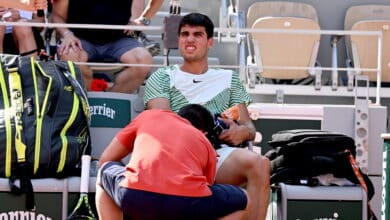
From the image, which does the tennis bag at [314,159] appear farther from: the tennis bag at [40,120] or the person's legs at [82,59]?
the person's legs at [82,59]

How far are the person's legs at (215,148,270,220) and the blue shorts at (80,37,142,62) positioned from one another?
165 centimetres

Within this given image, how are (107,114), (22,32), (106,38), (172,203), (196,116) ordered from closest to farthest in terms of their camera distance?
(172,203) < (196,116) < (107,114) < (22,32) < (106,38)

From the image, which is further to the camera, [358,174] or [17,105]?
[358,174]

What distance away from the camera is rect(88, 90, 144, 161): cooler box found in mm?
5711

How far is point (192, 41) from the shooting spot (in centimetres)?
562

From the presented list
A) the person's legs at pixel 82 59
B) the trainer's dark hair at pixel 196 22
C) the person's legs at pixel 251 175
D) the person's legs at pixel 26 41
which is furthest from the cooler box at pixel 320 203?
the person's legs at pixel 26 41

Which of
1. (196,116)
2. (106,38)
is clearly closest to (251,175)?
(196,116)

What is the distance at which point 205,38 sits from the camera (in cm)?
566

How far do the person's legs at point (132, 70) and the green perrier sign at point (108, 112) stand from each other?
447 millimetres

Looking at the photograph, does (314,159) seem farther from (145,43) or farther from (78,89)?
(145,43)

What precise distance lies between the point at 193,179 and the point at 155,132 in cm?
33

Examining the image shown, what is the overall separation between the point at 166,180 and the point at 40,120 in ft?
3.30

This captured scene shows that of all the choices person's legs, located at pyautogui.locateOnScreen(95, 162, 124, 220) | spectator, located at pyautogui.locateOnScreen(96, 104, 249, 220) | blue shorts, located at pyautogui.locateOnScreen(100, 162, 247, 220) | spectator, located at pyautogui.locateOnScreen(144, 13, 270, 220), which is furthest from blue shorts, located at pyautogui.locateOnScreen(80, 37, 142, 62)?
Answer: blue shorts, located at pyautogui.locateOnScreen(100, 162, 247, 220)

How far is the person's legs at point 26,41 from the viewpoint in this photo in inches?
249
